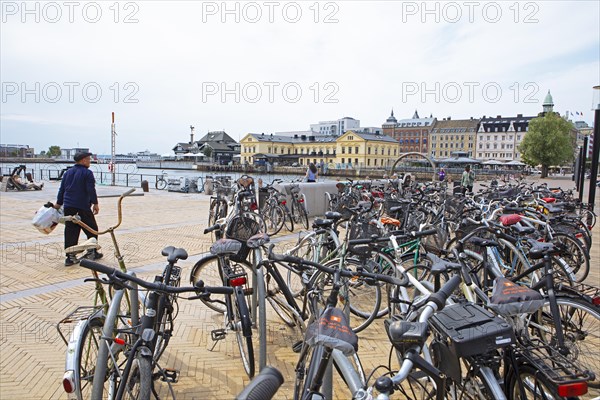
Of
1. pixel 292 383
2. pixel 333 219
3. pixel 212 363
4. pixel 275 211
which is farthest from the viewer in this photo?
pixel 275 211

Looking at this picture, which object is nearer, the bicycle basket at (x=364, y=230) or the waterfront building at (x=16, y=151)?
the bicycle basket at (x=364, y=230)

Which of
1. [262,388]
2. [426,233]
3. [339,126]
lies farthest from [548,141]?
[339,126]

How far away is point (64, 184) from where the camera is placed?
6.45 meters

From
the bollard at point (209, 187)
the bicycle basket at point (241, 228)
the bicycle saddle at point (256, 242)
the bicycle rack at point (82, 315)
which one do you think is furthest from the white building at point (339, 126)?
the bicycle rack at point (82, 315)

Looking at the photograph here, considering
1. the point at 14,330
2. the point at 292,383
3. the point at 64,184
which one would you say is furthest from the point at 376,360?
the point at 64,184

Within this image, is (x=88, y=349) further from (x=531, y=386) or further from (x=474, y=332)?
(x=531, y=386)

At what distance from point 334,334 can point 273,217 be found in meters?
7.47

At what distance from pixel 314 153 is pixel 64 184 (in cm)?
8761

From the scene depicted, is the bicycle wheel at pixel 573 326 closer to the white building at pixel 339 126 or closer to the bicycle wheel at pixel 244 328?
the bicycle wheel at pixel 244 328

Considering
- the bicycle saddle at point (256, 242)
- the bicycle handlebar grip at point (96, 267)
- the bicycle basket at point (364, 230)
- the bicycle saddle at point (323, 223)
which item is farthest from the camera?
the bicycle basket at point (364, 230)

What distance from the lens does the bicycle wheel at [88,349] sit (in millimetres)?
2641

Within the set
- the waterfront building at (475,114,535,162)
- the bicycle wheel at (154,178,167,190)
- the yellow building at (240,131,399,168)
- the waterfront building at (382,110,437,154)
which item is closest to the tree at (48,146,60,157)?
the yellow building at (240,131,399,168)

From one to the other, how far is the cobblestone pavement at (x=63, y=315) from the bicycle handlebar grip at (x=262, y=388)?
154 centimetres

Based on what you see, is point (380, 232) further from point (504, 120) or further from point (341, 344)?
point (504, 120)
